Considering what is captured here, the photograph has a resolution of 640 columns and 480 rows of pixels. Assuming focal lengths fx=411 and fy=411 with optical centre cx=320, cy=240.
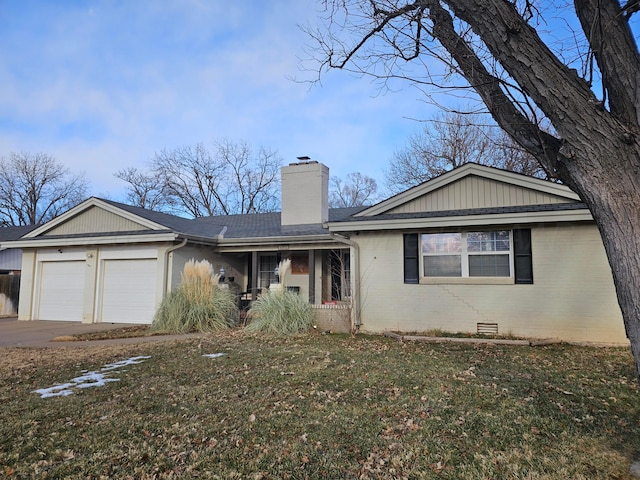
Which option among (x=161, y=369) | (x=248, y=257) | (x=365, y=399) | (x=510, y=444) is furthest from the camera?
A: (x=248, y=257)

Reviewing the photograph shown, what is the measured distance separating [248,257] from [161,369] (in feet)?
29.9

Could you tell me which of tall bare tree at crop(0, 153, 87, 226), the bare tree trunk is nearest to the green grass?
the bare tree trunk

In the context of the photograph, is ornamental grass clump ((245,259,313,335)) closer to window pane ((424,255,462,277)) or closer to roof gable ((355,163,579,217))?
roof gable ((355,163,579,217))

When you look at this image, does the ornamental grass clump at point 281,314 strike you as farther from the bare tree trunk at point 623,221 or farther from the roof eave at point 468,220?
the bare tree trunk at point 623,221

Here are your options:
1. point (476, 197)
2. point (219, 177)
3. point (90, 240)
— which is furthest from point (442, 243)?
point (219, 177)

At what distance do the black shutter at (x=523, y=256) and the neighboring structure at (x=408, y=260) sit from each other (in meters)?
0.02

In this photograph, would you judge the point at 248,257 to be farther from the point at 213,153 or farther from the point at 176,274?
the point at 213,153

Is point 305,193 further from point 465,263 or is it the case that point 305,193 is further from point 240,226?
point 465,263

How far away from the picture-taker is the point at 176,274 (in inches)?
470

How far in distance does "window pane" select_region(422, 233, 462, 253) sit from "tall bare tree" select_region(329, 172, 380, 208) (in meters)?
24.4

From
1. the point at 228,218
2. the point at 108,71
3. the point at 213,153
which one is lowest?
the point at 228,218

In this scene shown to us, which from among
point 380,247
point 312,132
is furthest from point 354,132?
point 380,247

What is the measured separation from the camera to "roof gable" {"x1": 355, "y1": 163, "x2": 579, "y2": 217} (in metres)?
8.85

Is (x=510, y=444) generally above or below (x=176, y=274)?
below
